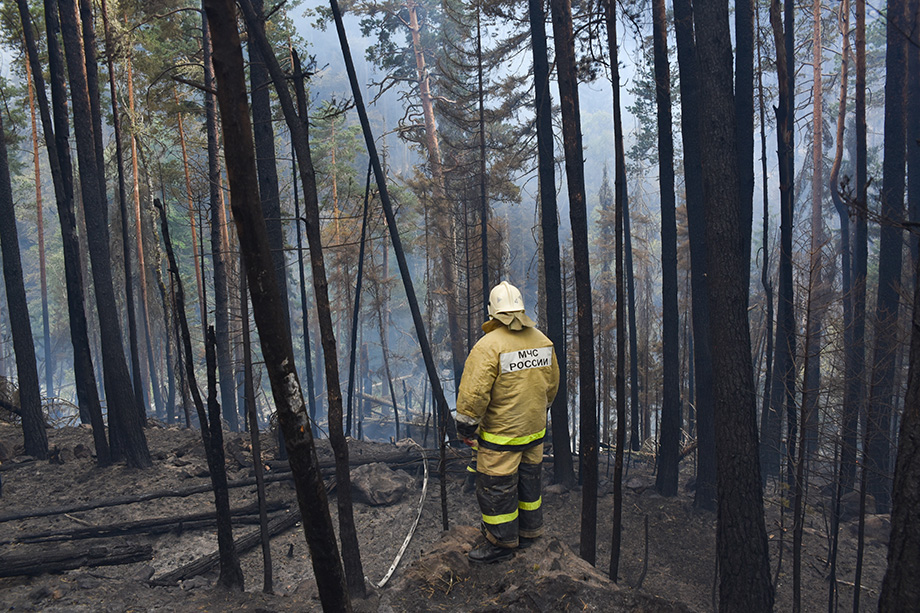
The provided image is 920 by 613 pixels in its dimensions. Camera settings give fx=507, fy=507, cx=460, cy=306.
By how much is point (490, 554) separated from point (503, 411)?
1329mm

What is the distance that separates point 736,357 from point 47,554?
8704 mm

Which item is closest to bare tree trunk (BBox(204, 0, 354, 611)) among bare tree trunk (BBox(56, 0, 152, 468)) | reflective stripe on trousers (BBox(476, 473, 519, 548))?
reflective stripe on trousers (BBox(476, 473, 519, 548))

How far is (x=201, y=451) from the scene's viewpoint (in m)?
11.2

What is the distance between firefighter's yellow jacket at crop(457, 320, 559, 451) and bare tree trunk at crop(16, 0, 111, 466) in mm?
8563

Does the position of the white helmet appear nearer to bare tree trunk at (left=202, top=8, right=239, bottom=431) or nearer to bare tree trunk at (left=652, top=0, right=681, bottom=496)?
bare tree trunk at (left=652, top=0, right=681, bottom=496)

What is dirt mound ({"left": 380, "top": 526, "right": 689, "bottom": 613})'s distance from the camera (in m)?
3.83

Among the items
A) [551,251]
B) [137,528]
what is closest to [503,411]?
[137,528]

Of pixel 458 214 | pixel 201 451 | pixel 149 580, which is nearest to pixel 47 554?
pixel 149 580

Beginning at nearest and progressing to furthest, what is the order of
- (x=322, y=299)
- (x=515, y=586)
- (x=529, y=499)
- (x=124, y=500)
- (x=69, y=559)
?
1. (x=515, y=586)
2. (x=529, y=499)
3. (x=322, y=299)
4. (x=69, y=559)
5. (x=124, y=500)

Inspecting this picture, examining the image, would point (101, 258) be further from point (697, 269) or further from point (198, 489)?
point (697, 269)

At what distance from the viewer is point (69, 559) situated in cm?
615

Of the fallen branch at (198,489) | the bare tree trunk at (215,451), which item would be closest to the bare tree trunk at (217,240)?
the fallen branch at (198,489)

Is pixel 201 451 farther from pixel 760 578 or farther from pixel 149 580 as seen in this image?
pixel 760 578

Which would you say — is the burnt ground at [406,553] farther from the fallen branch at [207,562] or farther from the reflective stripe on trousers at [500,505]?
the reflective stripe on trousers at [500,505]
